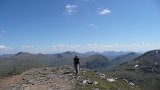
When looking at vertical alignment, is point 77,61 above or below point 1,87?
above

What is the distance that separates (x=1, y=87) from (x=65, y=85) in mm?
9114

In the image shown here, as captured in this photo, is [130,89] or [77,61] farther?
[77,61]

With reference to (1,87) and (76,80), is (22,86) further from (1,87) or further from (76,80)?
(76,80)

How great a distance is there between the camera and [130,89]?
41188mm

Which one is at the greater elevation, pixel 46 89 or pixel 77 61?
pixel 77 61

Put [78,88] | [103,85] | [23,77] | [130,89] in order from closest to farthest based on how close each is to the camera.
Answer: [78,88]
[103,85]
[130,89]
[23,77]

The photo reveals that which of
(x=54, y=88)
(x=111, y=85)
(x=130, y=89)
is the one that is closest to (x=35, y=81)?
(x=54, y=88)

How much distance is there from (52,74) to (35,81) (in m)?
4.34

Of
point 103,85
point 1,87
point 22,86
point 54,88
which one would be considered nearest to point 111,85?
point 103,85

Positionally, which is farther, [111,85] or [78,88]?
[111,85]

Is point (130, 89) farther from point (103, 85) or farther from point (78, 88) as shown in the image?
point (78, 88)

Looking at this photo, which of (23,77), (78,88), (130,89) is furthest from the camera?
(23,77)

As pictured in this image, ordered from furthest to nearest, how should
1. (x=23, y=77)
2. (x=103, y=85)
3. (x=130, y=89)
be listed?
(x=23, y=77)
(x=130, y=89)
(x=103, y=85)

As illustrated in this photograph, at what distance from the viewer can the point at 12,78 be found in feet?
146
